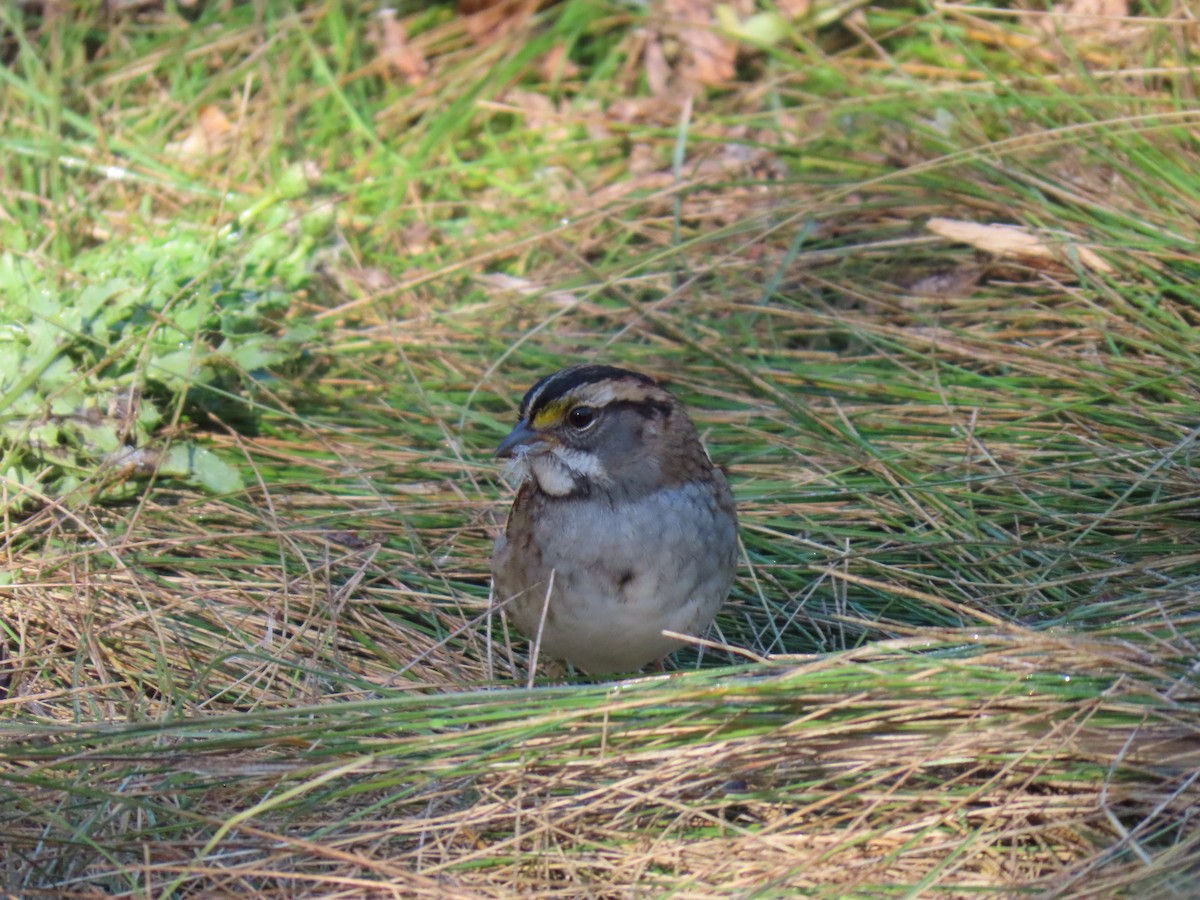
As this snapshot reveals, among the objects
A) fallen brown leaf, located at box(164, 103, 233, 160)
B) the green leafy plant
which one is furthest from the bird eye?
fallen brown leaf, located at box(164, 103, 233, 160)

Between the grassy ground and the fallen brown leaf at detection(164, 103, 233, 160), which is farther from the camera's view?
the fallen brown leaf at detection(164, 103, 233, 160)

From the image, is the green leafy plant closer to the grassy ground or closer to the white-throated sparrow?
the grassy ground

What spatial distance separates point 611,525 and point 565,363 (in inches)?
75.6

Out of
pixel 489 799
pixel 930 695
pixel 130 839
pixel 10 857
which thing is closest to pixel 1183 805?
pixel 930 695

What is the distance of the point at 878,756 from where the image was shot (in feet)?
10.2

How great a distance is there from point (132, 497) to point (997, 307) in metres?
3.28

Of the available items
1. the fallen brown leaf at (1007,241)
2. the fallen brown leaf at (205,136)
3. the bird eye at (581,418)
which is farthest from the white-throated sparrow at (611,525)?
the fallen brown leaf at (205,136)

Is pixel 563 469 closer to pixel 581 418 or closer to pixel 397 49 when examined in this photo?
pixel 581 418

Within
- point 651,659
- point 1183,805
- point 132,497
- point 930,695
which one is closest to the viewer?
point 1183,805

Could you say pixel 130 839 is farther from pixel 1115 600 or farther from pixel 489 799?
pixel 1115 600

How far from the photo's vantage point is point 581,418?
12.8ft

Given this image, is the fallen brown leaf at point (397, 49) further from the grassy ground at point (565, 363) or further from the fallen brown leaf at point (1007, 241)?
the fallen brown leaf at point (1007, 241)

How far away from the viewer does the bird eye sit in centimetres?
390

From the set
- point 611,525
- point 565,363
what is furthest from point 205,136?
point 611,525
